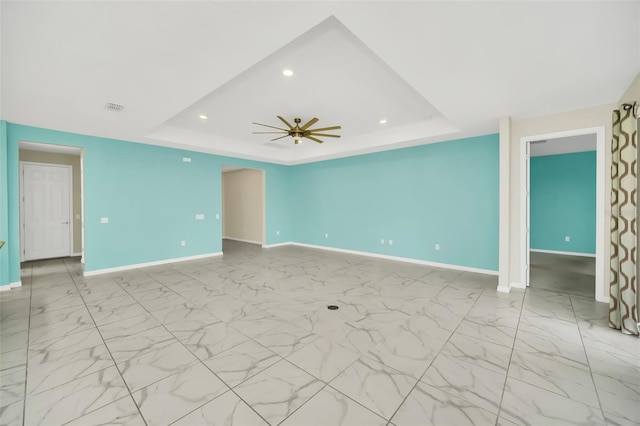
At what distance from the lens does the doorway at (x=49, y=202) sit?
609 centimetres

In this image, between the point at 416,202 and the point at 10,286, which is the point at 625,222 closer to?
the point at 416,202

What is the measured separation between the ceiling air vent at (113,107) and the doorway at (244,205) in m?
4.59

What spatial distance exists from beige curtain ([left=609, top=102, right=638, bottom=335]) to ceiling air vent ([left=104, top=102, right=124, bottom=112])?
6249 mm

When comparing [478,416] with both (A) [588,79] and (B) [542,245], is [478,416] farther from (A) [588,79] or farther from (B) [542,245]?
(B) [542,245]

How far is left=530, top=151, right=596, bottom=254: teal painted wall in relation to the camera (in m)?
6.70

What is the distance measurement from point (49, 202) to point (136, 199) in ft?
9.49

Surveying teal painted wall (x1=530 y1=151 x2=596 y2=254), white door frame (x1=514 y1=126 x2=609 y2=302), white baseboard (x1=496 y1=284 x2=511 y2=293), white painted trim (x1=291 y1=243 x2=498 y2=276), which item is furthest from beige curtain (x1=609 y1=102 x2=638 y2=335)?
teal painted wall (x1=530 y1=151 x2=596 y2=254)

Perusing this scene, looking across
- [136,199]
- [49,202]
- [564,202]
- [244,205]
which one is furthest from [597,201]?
[49,202]

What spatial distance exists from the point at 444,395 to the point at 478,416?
0.74ft

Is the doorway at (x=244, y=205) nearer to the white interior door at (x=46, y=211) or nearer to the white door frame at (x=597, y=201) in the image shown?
the white interior door at (x=46, y=211)

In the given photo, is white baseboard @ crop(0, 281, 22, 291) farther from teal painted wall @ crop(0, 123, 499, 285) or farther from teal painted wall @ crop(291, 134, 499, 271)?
teal painted wall @ crop(291, 134, 499, 271)

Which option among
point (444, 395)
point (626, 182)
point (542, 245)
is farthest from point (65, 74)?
point (542, 245)

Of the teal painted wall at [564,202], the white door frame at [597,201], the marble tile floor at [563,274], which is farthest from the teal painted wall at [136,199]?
the teal painted wall at [564,202]

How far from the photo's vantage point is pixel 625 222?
2.80 m
